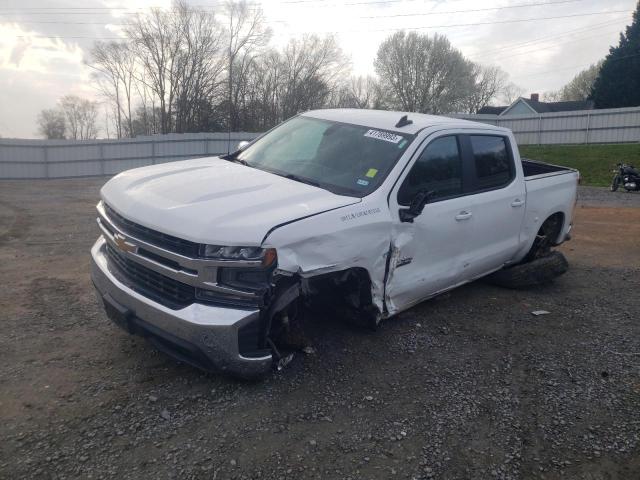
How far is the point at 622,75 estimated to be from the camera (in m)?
36.8

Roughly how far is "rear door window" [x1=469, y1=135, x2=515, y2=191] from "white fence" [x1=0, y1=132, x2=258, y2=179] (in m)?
19.7

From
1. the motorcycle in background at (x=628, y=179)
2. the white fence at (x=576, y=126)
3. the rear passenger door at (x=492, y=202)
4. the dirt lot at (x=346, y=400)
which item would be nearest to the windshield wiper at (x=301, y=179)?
the dirt lot at (x=346, y=400)

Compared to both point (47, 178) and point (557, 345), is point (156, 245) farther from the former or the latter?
point (47, 178)

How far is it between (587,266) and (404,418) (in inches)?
197

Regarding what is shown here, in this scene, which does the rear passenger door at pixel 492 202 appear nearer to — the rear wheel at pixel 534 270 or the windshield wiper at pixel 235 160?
the rear wheel at pixel 534 270

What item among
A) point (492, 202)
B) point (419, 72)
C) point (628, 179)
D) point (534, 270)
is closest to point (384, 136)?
point (492, 202)

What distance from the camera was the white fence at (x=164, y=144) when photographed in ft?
71.5

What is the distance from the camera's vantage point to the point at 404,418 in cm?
349

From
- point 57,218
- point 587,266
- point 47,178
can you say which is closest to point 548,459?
point 587,266

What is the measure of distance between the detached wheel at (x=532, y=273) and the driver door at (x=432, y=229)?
1.18m

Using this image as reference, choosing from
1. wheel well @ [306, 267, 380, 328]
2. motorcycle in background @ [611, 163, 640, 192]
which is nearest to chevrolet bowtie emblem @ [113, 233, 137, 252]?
wheel well @ [306, 267, 380, 328]

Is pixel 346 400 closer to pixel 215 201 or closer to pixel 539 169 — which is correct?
pixel 215 201

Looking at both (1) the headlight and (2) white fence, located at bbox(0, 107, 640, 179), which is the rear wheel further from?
(2) white fence, located at bbox(0, 107, 640, 179)

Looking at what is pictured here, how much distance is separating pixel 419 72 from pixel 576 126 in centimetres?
3401
